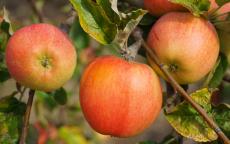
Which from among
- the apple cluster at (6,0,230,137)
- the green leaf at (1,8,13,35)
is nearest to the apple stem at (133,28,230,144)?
the apple cluster at (6,0,230,137)

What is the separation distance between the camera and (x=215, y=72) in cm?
124

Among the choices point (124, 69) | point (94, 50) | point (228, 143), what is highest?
point (124, 69)

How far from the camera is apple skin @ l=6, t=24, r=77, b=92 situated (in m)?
1.09

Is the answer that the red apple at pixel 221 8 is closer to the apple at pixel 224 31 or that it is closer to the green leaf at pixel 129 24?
the apple at pixel 224 31

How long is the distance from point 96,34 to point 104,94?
0.41ft

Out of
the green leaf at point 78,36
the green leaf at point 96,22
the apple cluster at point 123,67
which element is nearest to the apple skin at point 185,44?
the apple cluster at point 123,67

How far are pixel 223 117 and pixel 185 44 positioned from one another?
7.7 inches

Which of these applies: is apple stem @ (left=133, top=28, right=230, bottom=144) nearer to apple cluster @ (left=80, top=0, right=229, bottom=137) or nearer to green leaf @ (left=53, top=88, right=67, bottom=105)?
apple cluster @ (left=80, top=0, right=229, bottom=137)

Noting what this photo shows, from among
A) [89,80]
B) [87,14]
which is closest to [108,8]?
[87,14]

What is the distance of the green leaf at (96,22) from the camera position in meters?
1.06

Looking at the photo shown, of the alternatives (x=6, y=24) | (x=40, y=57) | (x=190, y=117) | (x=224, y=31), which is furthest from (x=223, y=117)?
(x=6, y=24)

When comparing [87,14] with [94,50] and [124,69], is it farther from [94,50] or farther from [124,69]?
[94,50]

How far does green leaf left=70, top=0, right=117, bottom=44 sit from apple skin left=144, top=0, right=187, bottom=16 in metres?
0.15

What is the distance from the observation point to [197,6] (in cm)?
110
